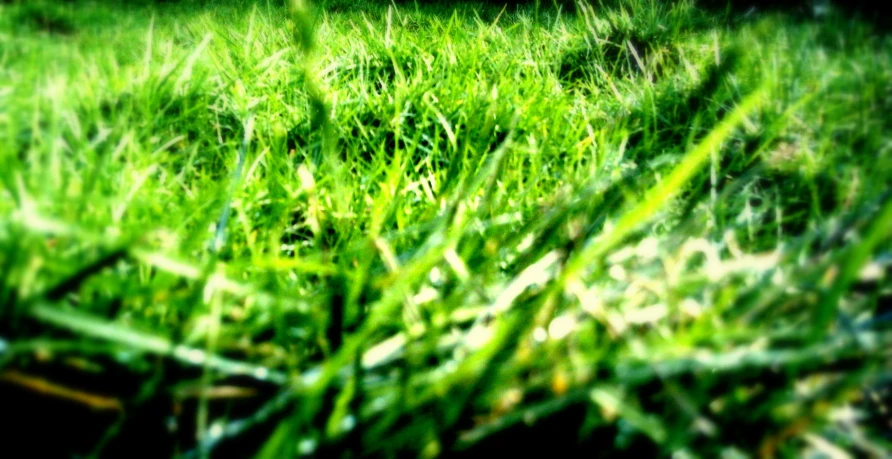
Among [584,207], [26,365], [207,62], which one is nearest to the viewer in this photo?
[26,365]

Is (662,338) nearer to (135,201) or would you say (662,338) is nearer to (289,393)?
(289,393)

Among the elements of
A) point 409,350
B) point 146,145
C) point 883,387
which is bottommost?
point 883,387

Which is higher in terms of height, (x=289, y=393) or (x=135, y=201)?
(x=135, y=201)

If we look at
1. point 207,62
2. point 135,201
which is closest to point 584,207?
point 135,201

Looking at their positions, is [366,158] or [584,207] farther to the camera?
[366,158]

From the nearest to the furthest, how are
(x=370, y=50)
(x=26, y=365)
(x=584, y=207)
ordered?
(x=26, y=365), (x=584, y=207), (x=370, y=50)

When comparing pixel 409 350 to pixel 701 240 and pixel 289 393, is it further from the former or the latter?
pixel 701 240

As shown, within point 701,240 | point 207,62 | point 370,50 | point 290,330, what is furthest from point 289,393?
point 370,50
